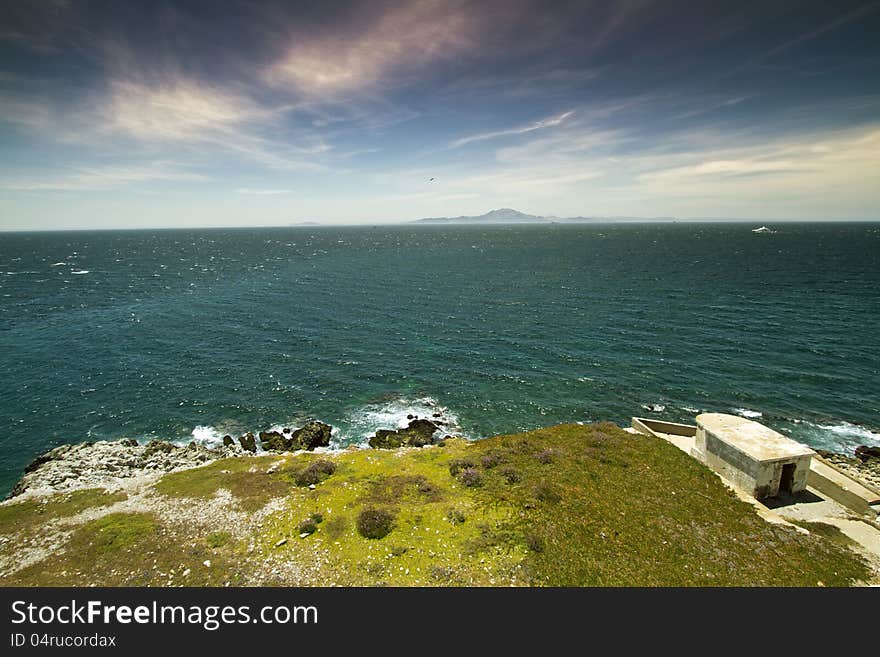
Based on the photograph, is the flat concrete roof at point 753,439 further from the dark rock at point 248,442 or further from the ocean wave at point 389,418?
the dark rock at point 248,442

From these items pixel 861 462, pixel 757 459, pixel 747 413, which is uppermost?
pixel 757 459

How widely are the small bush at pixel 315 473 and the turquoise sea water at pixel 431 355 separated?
9.95 m

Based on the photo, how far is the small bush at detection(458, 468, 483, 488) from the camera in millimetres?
27703

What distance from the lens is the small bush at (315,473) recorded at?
2842 cm

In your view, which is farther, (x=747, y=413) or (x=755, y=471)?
(x=747, y=413)

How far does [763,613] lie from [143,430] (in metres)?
51.9

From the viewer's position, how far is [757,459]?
24.9 m

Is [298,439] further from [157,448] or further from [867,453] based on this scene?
[867,453]

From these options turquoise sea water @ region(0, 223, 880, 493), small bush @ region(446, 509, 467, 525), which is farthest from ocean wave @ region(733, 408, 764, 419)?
small bush @ region(446, 509, 467, 525)

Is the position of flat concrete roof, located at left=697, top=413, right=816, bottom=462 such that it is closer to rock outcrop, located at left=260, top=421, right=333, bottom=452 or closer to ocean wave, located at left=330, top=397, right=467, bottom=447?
ocean wave, located at left=330, top=397, right=467, bottom=447

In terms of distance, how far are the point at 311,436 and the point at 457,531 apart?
73.1 ft

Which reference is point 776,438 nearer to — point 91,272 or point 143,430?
point 143,430

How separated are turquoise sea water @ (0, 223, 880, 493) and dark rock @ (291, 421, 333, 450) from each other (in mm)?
1484

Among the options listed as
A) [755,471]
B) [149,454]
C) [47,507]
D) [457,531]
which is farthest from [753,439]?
[149,454]
